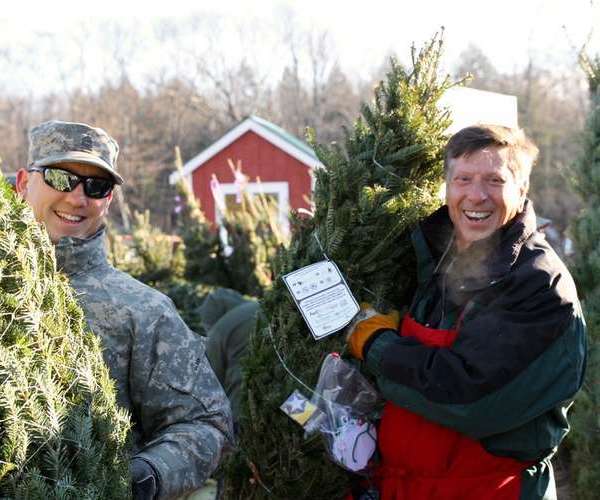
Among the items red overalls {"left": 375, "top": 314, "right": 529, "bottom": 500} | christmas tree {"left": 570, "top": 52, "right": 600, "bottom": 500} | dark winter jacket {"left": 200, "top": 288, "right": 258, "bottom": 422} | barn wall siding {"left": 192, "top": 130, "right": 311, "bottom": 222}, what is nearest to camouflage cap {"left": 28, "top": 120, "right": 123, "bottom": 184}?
red overalls {"left": 375, "top": 314, "right": 529, "bottom": 500}

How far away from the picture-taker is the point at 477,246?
2.53 metres

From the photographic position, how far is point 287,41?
52812mm

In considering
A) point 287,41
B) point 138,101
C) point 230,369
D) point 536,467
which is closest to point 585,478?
point 230,369

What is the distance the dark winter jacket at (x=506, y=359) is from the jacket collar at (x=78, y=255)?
0.99 meters

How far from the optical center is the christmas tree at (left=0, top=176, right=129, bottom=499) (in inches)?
56.1

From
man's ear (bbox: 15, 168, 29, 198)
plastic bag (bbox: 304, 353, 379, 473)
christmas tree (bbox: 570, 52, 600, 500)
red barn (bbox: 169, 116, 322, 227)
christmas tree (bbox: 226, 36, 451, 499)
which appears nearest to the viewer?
man's ear (bbox: 15, 168, 29, 198)

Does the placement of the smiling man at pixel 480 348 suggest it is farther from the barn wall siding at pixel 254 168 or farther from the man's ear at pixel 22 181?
the barn wall siding at pixel 254 168

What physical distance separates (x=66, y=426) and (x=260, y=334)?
144 cm

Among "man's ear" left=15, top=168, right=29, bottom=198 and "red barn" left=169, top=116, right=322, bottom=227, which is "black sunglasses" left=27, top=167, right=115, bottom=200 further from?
"red barn" left=169, top=116, right=322, bottom=227

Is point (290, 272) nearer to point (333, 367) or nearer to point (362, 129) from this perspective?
point (333, 367)

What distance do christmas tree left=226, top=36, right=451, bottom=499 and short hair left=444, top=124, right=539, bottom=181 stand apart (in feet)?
1.17

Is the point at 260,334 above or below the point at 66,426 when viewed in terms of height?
below

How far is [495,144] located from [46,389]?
172cm

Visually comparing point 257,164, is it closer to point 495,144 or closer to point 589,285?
point 589,285
